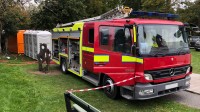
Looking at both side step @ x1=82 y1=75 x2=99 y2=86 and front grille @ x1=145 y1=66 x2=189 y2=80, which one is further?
side step @ x1=82 y1=75 x2=99 y2=86

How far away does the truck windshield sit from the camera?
6734 mm

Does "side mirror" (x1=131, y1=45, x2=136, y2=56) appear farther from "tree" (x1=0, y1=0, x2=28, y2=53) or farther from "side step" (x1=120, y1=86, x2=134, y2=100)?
"tree" (x1=0, y1=0, x2=28, y2=53)

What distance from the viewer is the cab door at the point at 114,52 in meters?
7.06

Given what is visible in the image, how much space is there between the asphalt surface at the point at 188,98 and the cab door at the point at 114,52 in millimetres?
1999

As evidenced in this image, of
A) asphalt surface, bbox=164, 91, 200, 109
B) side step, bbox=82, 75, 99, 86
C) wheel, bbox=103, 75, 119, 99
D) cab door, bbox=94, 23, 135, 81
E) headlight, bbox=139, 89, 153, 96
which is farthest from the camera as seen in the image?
side step, bbox=82, 75, 99, 86

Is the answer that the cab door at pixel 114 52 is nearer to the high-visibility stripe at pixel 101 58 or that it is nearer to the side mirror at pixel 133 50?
the high-visibility stripe at pixel 101 58

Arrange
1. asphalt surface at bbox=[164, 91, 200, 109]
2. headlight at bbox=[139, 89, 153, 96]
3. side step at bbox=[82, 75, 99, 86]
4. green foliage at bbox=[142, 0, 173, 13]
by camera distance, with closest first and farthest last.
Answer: headlight at bbox=[139, 89, 153, 96], asphalt surface at bbox=[164, 91, 200, 109], side step at bbox=[82, 75, 99, 86], green foliage at bbox=[142, 0, 173, 13]

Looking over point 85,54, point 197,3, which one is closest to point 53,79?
point 85,54

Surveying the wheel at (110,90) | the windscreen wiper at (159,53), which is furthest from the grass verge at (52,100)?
the windscreen wiper at (159,53)

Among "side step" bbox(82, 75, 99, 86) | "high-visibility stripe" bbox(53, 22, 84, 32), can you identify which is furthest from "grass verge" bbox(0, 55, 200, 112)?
"high-visibility stripe" bbox(53, 22, 84, 32)

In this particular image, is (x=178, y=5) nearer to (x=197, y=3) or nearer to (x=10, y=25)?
(x=197, y=3)

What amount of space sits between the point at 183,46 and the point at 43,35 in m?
11.6

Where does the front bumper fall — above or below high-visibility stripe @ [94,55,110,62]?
below

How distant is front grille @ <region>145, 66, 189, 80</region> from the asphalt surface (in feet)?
3.06
